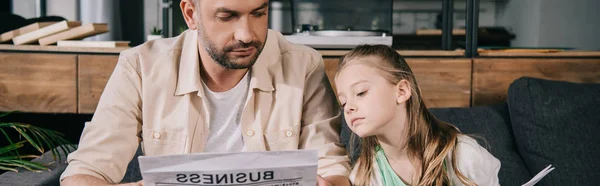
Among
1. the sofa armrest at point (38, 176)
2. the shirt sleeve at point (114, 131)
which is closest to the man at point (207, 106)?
the shirt sleeve at point (114, 131)

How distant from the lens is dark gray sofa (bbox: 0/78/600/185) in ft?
6.47

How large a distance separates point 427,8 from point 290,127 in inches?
193

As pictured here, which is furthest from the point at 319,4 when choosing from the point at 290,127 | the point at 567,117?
the point at 290,127

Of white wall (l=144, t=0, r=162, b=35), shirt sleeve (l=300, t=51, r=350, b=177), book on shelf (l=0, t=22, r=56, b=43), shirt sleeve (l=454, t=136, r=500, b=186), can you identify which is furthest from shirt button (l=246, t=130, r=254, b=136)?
white wall (l=144, t=0, r=162, b=35)

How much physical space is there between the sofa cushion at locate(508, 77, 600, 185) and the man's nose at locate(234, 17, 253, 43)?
3.56 feet

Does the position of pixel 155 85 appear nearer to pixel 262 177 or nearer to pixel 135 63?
pixel 135 63

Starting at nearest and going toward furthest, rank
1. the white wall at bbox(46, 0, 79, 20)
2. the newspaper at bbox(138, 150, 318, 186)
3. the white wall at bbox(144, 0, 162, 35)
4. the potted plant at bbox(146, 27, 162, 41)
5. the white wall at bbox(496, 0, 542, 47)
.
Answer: the newspaper at bbox(138, 150, 318, 186) → the potted plant at bbox(146, 27, 162, 41) → the white wall at bbox(46, 0, 79, 20) → the white wall at bbox(496, 0, 542, 47) → the white wall at bbox(144, 0, 162, 35)

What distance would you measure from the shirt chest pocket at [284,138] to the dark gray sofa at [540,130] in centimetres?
47

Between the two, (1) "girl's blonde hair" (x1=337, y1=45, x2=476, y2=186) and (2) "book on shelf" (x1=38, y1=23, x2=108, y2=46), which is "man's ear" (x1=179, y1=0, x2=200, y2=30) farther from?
(2) "book on shelf" (x1=38, y1=23, x2=108, y2=46)

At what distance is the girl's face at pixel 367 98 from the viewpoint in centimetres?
145

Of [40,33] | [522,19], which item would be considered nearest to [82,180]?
[40,33]

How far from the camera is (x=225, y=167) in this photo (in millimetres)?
1154

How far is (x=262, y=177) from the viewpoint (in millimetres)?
1170

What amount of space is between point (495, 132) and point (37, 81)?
1634mm
